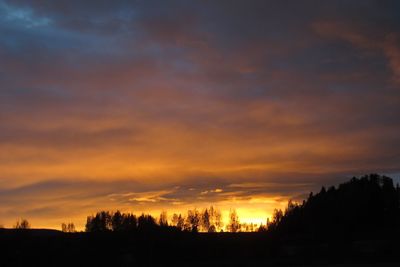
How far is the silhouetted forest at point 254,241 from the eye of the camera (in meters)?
108

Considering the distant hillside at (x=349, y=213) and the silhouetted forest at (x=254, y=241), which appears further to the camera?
the distant hillside at (x=349, y=213)

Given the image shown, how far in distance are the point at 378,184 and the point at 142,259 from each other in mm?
75068

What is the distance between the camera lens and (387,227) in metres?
137

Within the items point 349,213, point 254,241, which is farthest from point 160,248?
point 349,213

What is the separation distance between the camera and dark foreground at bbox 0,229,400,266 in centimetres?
10731

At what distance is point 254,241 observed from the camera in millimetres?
135625

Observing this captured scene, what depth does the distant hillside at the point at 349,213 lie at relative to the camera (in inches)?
5325

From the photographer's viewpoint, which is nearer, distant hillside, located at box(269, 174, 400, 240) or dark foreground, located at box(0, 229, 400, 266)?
dark foreground, located at box(0, 229, 400, 266)

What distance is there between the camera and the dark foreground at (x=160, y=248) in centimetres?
10731

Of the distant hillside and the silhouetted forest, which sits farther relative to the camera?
the distant hillside

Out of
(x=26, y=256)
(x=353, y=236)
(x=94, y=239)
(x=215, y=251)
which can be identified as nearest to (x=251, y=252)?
(x=215, y=251)

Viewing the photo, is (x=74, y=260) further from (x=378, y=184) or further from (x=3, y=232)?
(x=378, y=184)

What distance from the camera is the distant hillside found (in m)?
135

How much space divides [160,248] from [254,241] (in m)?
23.7
